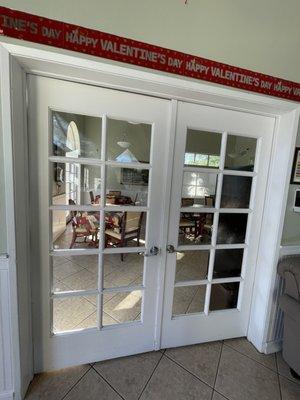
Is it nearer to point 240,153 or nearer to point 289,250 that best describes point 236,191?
point 240,153

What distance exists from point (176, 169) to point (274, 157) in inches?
32.9

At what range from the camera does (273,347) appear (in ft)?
6.18

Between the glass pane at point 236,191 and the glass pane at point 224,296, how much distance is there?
2.35ft

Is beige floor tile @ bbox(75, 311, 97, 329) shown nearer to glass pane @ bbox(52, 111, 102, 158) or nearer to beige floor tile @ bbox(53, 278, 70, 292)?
beige floor tile @ bbox(53, 278, 70, 292)

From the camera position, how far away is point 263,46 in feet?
4.91

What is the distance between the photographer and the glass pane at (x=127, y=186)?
1.50 metres

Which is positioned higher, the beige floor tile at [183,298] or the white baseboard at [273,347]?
the beige floor tile at [183,298]

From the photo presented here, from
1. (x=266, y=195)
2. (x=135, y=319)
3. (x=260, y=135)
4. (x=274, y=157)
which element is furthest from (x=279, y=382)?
(x=260, y=135)

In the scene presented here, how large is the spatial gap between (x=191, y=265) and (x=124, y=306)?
639mm

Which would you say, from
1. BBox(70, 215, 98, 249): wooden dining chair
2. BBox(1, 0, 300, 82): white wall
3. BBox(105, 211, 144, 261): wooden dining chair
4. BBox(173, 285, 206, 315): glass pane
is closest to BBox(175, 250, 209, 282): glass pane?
BBox(173, 285, 206, 315): glass pane

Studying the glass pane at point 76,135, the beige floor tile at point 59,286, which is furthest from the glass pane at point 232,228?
the beige floor tile at point 59,286

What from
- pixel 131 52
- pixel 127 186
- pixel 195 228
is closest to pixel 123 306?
pixel 195 228

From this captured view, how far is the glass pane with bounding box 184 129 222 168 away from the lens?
161 cm

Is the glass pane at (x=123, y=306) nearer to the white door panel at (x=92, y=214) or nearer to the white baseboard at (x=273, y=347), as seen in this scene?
the white door panel at (x=92, y=214)
